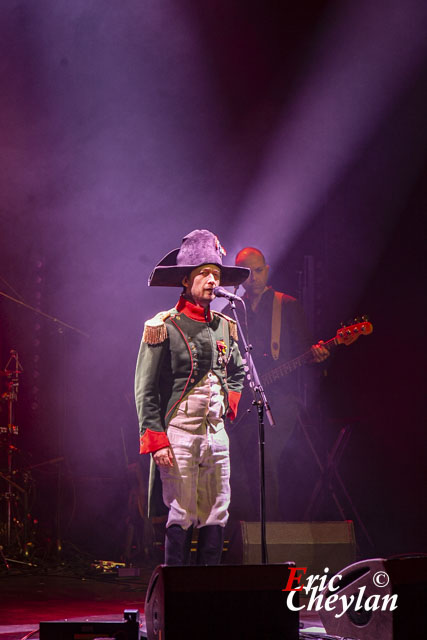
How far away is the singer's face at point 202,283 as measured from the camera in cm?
379

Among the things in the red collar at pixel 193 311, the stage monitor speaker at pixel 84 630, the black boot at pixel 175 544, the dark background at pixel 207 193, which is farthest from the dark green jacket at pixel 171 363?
the dark background at pixel 207 193

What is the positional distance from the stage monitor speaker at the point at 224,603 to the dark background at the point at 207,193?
12.4 ft

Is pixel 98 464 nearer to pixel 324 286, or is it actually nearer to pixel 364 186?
pixel 324 286

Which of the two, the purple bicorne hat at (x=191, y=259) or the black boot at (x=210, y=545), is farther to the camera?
the purple bicorne hat at (x=191, y=259)

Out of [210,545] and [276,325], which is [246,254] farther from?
[210,545]

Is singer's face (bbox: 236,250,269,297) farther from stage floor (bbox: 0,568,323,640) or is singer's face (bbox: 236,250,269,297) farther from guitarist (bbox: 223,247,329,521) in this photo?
stage floor (bbox: 0,568,323,640)

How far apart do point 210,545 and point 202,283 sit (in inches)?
51.1

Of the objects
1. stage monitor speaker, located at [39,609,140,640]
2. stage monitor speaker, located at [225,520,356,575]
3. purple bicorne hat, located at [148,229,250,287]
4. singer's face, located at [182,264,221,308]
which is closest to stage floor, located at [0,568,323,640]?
stage monitor speaker, located at [39,609,140,640]

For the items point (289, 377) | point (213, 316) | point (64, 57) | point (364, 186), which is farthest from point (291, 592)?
point (64, 57)

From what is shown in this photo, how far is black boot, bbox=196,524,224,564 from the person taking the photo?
359cm

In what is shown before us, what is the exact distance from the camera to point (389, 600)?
2.64 metres

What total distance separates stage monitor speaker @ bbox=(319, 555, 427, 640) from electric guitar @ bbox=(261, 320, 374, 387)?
2.71 m

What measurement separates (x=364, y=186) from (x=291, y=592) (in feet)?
14.9

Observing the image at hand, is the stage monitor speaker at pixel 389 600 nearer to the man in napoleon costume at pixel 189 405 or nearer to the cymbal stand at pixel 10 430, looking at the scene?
the man in napoleon costume at pixel 189 405
